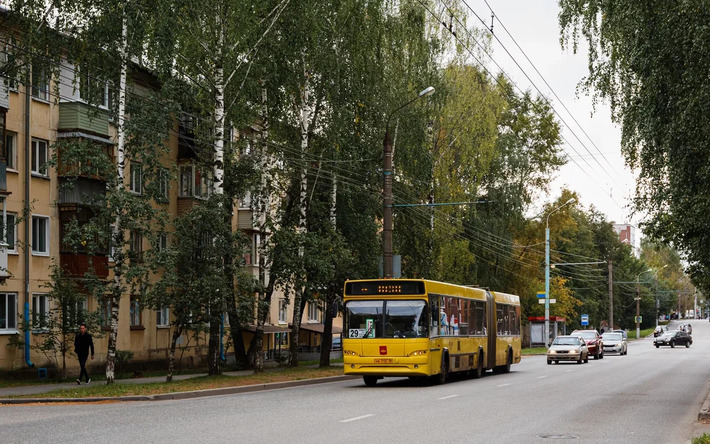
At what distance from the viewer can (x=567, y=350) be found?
49.4 meters

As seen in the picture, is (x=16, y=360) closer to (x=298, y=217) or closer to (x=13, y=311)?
(x=13, y=311)

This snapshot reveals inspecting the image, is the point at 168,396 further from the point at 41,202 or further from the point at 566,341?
the point at 566,341

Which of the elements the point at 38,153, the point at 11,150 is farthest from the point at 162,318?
the point at 11,150

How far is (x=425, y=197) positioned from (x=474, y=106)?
7218mm

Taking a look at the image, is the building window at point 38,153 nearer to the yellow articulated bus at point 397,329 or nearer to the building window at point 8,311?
the building window at point 8,311

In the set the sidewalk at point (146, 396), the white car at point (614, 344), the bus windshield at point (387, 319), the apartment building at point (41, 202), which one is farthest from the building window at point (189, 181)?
the white car at point (614, 344)

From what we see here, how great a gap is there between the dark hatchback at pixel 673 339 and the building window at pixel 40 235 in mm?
61624

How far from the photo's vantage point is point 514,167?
62.0 m

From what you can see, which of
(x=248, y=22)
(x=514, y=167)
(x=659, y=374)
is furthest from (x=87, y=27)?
(x=514, y=167)

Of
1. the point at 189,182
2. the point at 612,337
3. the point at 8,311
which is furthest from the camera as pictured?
the point at 612,337

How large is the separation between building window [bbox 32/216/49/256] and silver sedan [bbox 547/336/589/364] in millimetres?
24560

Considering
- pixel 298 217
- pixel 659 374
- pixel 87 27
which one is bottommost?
pixel 659 374

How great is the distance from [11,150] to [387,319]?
604 inches

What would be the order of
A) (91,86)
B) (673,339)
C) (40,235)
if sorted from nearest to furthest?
1. (91,86)
2. (40,235)
3. (673,339)
